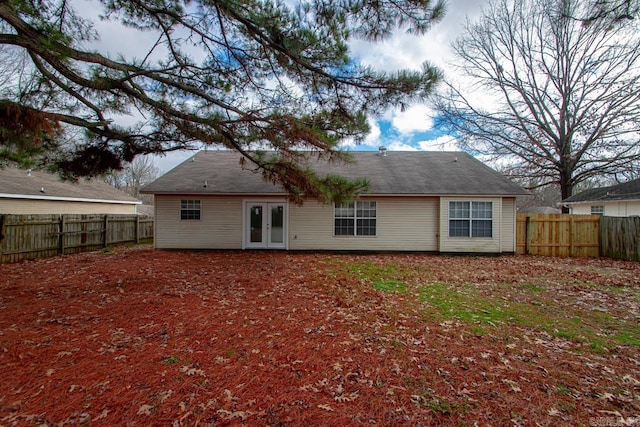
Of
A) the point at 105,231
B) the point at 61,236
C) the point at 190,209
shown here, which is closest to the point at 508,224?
the point at 190,209

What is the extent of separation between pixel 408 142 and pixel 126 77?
1651 cm

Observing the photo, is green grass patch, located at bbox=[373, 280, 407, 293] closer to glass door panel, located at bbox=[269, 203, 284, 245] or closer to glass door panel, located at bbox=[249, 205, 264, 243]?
glass door panel, located at bbox=[269, 203, 284, 245]

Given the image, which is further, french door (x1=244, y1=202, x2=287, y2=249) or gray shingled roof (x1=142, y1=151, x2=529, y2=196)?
french door (x1=244, y1=202, x2=287, y2=249)

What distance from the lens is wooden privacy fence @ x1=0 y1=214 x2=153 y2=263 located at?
9.49 meters

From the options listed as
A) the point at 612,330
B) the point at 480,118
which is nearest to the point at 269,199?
the point at 612,330

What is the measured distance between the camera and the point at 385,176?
42.4ft

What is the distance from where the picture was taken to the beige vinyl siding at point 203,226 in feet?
39.6

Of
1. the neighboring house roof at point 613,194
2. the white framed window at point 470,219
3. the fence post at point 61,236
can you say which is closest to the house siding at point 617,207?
the neighboring house roof at point 613,194

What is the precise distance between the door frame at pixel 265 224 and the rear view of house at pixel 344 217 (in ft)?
0.13

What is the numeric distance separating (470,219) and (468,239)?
0.80 metres

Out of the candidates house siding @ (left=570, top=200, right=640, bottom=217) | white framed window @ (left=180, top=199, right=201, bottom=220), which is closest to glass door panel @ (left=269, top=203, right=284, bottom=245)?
white framed window @ (left=180, top=199, right=201, bottom=220)

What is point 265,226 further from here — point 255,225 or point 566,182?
point 566,182

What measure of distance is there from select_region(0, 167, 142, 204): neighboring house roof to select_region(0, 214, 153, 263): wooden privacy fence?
200cm

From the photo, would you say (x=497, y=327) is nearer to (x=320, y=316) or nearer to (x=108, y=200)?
(x=320, y=316)
